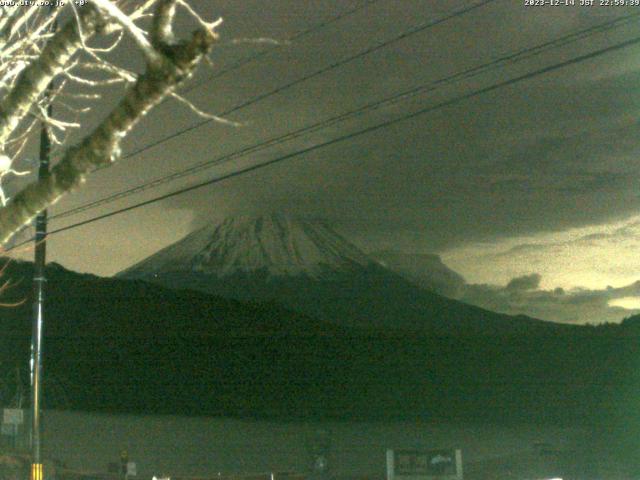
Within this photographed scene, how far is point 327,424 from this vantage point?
4741 cm

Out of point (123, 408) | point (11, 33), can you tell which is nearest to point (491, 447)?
point (123, 408)

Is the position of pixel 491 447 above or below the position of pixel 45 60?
below

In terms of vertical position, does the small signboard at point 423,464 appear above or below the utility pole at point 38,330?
below

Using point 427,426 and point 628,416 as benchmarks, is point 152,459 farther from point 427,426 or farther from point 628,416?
point 628,416

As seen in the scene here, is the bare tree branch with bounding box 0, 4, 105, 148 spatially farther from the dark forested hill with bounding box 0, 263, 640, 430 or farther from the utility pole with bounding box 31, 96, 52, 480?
the dark forested hill with bounding box 0, 263, 640, 430

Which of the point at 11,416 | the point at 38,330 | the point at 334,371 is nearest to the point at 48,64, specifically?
the point at 38,330

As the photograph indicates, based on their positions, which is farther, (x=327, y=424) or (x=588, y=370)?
(x=588, y=370)

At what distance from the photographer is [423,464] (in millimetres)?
23656

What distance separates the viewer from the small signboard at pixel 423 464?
2342 cm

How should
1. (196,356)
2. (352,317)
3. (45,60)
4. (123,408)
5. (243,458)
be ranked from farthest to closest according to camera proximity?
(352,317)
(196,356)
(123,408)
(243,458)
(45,60)

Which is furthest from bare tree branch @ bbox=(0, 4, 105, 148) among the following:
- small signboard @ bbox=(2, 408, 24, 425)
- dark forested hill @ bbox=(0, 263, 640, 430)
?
dark forested hill @ bbox=(0, 263, 640, 430)

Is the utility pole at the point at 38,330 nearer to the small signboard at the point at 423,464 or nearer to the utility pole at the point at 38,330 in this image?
the utility pole at the point at 38,330

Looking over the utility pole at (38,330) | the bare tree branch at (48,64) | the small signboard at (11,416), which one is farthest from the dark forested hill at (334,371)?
the bare tree branch at (48,64)

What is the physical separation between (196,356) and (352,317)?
120 meters
